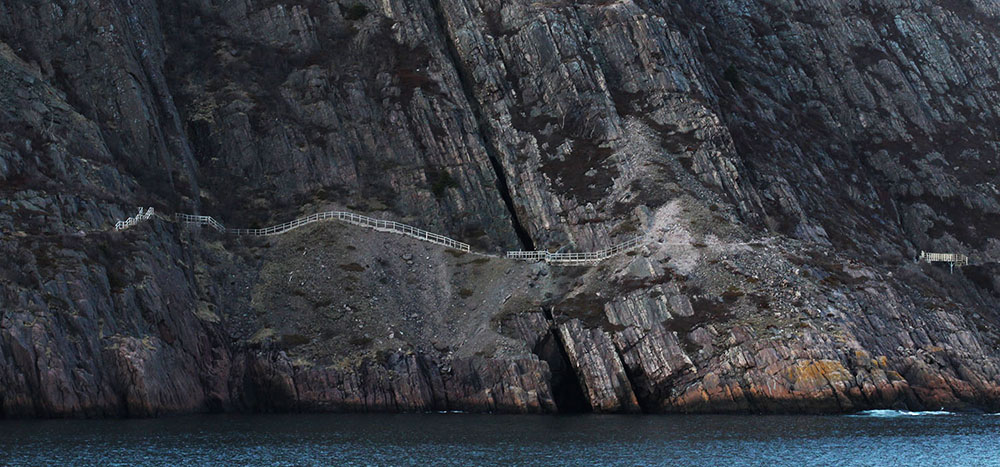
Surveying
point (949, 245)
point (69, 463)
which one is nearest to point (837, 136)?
point (949, 245)

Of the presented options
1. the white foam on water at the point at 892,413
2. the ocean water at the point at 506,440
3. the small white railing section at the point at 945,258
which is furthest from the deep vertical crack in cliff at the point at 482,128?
the small white railing section at the point at 945,258

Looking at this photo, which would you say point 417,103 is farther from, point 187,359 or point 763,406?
point 763,406

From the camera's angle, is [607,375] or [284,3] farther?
[284,3]

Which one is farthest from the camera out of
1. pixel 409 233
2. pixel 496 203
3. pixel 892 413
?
pixel 496 203

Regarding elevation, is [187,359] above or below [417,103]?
below

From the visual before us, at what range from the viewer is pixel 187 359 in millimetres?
98688

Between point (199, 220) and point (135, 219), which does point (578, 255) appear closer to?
point (199, 220)

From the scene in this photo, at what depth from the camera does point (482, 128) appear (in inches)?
5541

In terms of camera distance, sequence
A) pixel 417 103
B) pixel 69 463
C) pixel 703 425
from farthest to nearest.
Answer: pixel 417 103 < pixel 703 425 < pixel 69 463

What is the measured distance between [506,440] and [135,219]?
4422cm

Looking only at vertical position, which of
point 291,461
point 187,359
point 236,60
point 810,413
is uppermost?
point 236,60

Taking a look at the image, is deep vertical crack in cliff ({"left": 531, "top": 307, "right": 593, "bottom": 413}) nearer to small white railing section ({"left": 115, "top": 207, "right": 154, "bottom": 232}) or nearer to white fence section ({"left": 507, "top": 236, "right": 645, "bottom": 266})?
white fence section ({"left": 507, "top": 236, "right": 645, "bottom": 266})

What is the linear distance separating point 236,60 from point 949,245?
92.1 m

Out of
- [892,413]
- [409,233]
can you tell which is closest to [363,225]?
[409,233]
